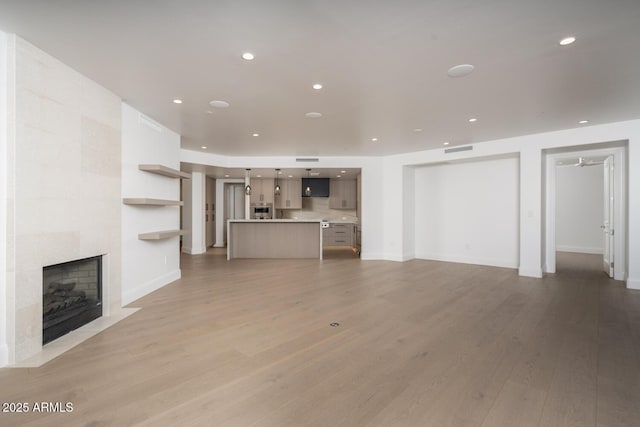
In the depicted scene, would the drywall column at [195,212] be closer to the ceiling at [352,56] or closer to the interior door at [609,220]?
the ceiling at [352,56]

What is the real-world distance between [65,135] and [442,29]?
3.63 metres

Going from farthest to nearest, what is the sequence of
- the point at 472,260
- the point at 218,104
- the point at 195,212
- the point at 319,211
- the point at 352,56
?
the point at 319,211, the point at 195,212, the point at 472,260, the point at 218,104, the point at 352,56

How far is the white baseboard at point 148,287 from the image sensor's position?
3.82 m

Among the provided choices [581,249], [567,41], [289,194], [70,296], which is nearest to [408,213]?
[289,194]

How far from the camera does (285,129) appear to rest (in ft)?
16.6

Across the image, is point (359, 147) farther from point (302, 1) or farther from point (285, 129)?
point (302, 1)

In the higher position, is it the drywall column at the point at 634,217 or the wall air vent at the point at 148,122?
the wall air vent at the point at 148,122

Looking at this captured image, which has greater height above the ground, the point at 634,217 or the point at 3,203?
the point at 3,203

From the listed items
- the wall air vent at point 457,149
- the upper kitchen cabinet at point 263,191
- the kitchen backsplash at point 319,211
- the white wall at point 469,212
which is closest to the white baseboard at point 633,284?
the white wall at point 469,212

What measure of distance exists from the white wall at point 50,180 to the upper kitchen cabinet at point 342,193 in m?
7.30

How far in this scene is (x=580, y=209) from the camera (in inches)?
330

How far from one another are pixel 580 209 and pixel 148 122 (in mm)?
11168

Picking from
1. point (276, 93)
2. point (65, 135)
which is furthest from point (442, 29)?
point (65, 135)

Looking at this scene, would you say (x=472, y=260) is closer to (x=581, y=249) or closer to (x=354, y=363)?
(x=581, y=249)
